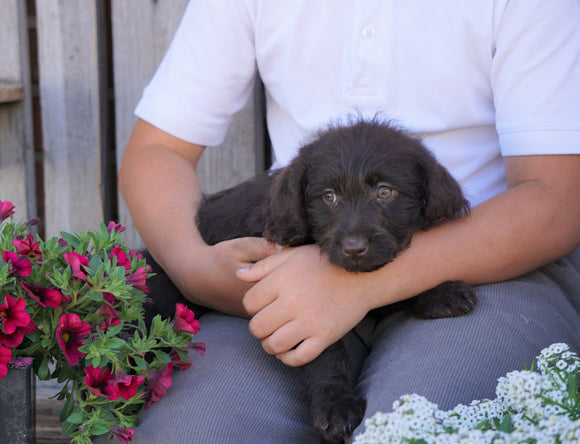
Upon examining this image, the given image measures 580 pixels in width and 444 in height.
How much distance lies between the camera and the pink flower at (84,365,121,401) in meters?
1.75

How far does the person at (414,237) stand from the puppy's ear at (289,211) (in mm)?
56

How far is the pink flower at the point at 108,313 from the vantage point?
72.1 inches

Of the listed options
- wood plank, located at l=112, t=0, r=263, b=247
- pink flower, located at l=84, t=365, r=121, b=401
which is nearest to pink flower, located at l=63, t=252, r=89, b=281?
pink flower, located at l=84, t=365, r=121, b=401

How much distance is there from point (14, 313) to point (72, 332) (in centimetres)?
15

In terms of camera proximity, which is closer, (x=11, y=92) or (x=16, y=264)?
(x=16, y=264)

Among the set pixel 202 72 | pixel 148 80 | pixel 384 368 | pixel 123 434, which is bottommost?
pixel 123 434

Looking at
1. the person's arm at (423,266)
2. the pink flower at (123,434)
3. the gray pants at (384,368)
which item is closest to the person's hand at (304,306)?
the person's arm at (423,266)

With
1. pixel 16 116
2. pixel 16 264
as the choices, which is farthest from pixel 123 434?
pixel 16 116

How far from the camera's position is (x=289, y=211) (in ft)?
7.11

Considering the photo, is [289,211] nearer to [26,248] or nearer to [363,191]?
[363,191]

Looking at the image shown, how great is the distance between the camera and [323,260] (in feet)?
6.92

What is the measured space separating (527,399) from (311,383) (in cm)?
71

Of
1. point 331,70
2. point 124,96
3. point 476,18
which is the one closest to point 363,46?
point 331,70

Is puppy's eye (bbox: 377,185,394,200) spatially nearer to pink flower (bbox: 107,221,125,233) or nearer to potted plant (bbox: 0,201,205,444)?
potted plant (bbox: 0,201,205,444)
